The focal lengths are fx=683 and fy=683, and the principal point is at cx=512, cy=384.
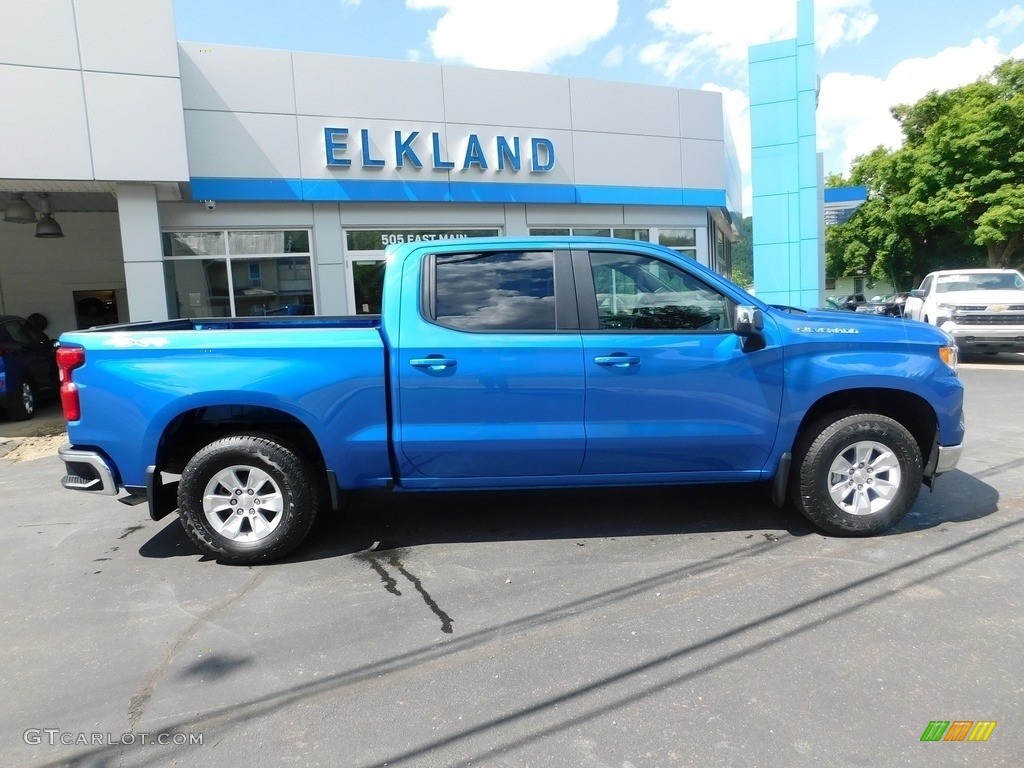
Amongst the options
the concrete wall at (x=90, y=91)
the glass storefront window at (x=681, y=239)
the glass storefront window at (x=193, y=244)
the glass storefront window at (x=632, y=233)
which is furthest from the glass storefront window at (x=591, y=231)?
the concrete wall at (x=90, y=91)

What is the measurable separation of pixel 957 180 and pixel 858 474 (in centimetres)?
3306

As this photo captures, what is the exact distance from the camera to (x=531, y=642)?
10.6 ft

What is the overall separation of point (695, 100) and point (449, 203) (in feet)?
19.8

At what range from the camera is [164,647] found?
3.30 meters

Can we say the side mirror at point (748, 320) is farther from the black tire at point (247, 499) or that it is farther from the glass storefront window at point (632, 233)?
the glass storefront window at point (632, 233)

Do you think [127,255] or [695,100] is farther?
[695,100]

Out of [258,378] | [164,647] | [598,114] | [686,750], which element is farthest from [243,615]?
[598,114]

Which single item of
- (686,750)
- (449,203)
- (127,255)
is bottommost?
(686,750)

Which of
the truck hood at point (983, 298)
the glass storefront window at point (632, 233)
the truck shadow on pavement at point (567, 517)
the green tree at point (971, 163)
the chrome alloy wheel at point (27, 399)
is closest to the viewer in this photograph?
the truck shadow on pavement at point (567, 517)

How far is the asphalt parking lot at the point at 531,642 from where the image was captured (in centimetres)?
255

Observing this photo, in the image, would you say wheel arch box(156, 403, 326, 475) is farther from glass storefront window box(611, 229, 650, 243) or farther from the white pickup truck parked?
the white pickup truck parked

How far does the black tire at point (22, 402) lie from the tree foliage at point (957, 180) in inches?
1297

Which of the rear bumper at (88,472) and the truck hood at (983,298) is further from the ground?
the truck hood at (983,298)

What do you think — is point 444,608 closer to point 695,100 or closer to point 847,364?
point 847,364
